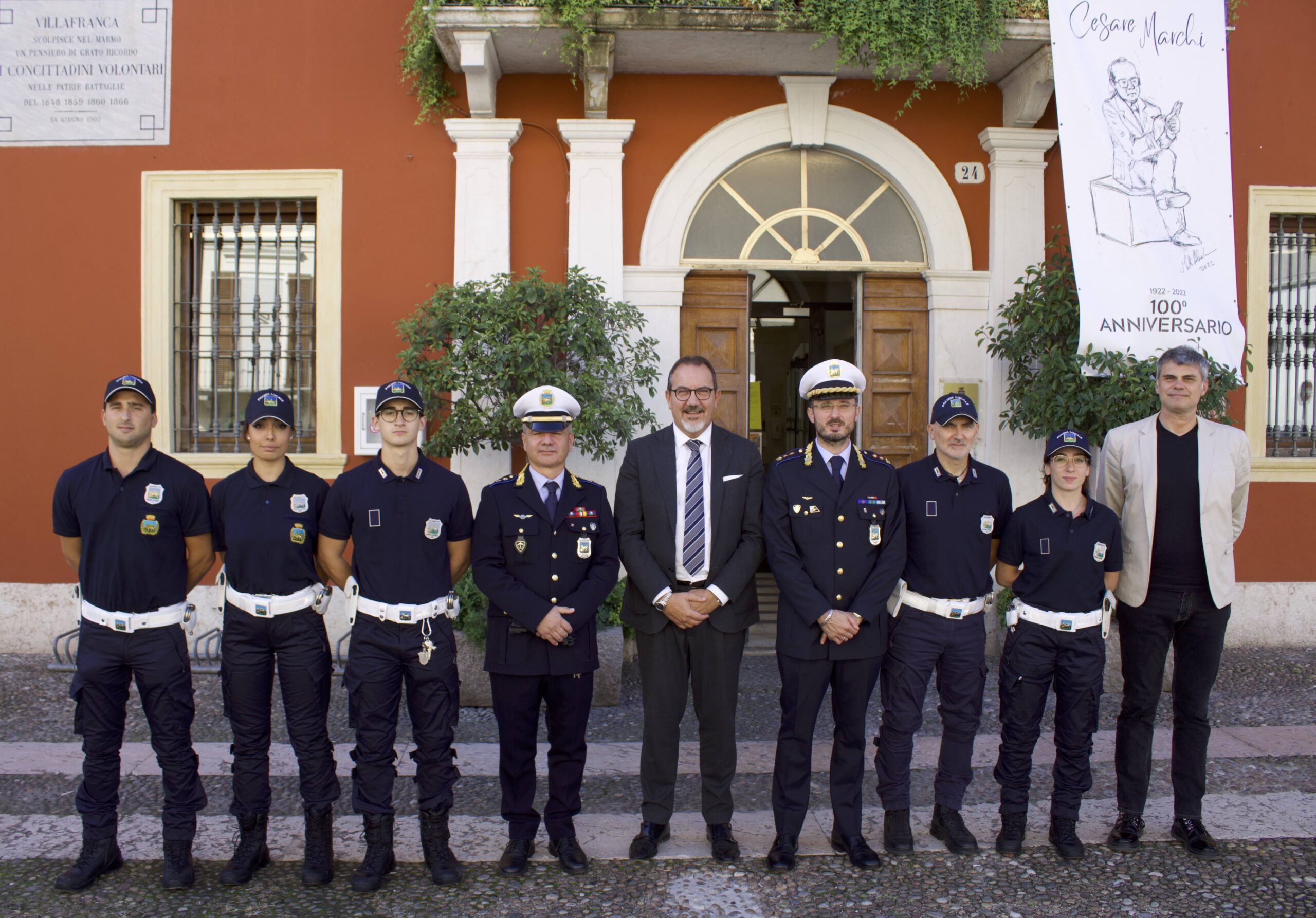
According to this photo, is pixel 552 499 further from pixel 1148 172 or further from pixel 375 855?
pixel 1148 172

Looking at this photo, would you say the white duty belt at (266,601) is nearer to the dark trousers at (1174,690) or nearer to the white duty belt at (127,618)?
the white duty belt at (127,618)

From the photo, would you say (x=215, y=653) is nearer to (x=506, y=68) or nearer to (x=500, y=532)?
(x=500, y=532)

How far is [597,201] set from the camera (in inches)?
272

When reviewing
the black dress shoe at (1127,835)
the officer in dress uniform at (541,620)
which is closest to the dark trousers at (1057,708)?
the black dress shoe at (1127,835)

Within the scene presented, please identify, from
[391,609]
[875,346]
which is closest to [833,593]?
[391,609]

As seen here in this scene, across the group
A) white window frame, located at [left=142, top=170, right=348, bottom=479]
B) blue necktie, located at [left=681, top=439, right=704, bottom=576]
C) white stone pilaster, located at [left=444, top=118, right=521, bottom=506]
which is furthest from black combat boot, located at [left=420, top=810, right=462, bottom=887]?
white window frame, located at [left=142, top=170, right=348, bottom=479]

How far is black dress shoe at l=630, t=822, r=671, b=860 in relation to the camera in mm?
3766

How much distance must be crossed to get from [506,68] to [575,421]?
9.23 ft

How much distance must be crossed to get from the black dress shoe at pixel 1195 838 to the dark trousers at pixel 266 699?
345cm

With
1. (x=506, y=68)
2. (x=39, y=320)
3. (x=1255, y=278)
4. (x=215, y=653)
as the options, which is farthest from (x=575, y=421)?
(x=1255, y=278)

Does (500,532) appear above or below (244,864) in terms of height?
above

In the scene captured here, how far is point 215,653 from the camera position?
6.95 m

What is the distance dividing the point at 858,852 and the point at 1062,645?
1157 millimetres

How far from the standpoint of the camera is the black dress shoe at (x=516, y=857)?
364 centimetres
